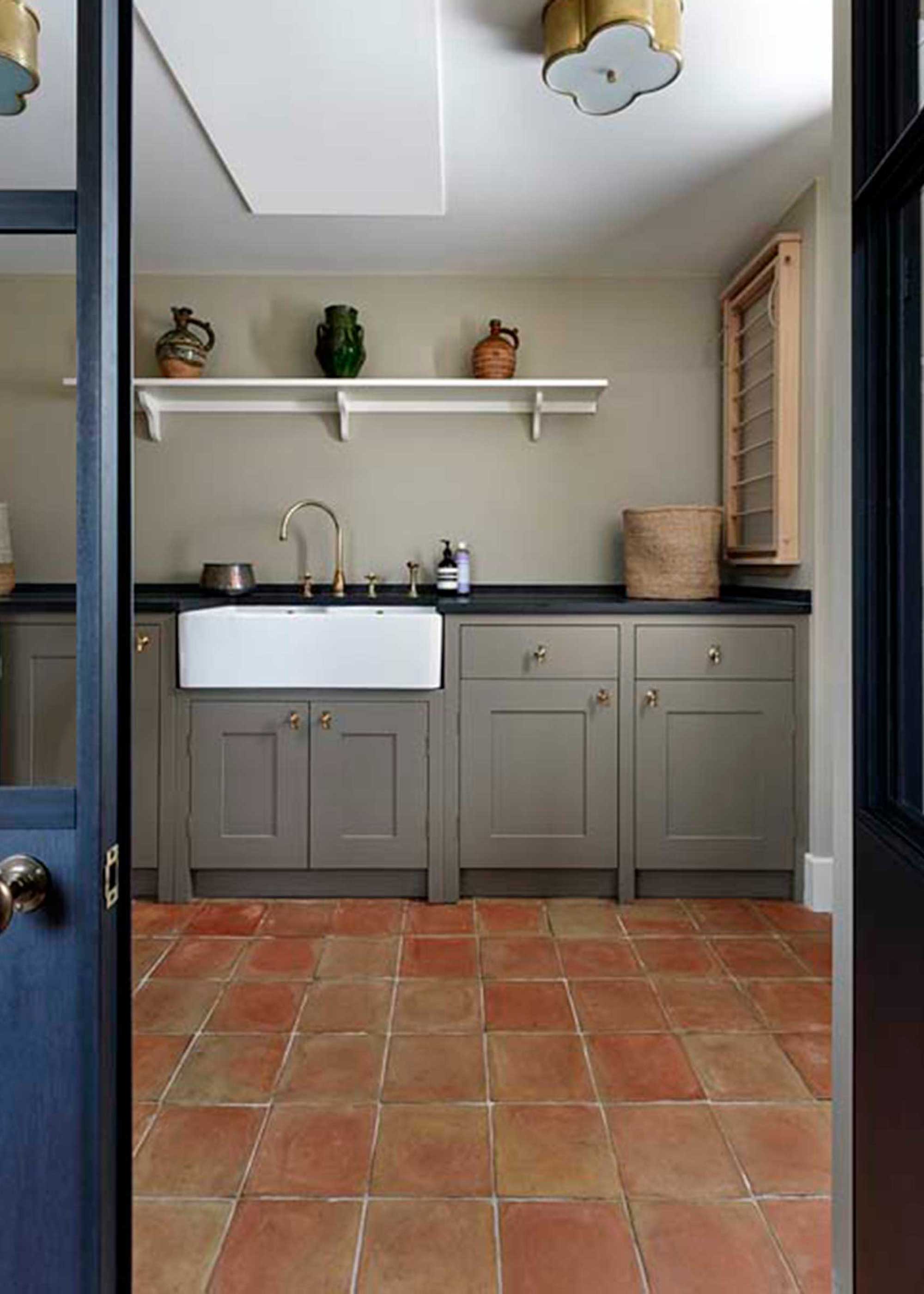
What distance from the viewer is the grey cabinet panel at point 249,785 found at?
111 inches

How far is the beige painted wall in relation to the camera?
3.46 m

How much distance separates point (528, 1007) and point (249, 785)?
1.18m

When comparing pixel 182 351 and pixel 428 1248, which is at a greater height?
pixel 182 351

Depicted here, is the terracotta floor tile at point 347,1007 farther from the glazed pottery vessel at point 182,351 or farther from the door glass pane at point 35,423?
the glazed pottery vessel at point 182,351

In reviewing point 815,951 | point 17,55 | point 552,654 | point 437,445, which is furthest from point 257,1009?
point 437,445

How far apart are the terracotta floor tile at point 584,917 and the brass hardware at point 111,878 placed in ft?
6.57

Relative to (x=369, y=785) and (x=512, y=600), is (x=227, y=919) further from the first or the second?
(x=512, y=600)

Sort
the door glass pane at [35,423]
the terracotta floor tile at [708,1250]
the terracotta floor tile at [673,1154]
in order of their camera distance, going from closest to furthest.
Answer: the terracotta floor tile at [708,1250] → the terracotta floor tile at [673,1154] → the door glass pane at [35,423]

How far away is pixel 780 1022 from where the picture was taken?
2045 mm

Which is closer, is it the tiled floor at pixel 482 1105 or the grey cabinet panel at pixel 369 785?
the tiled floor at pixel 482 1105

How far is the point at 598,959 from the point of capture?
240 cm

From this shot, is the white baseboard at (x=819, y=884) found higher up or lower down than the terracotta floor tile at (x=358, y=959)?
higher up

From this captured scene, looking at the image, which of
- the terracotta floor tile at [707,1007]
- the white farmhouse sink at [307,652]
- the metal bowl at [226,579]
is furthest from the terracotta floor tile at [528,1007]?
the metal bowl at [226,579]

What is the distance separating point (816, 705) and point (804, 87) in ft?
5.59
